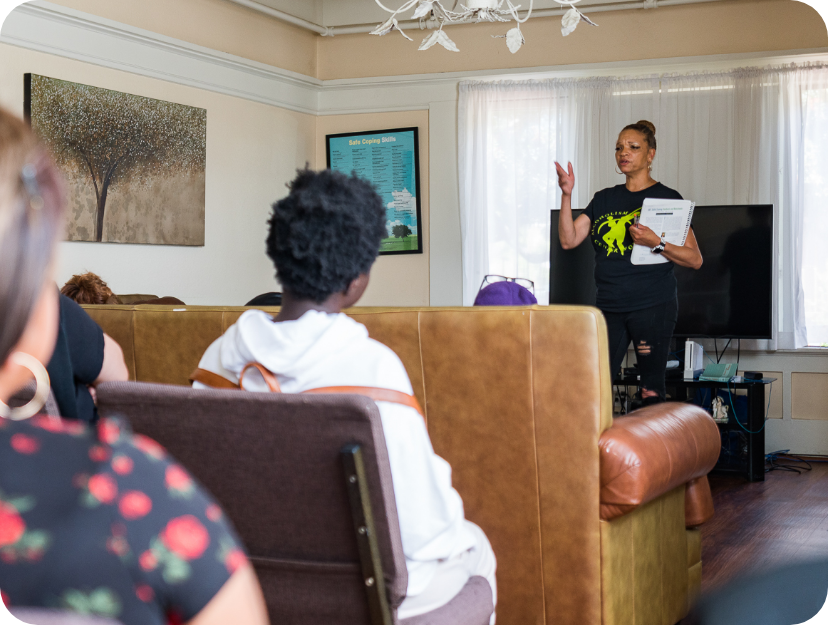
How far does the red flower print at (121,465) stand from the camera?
0.51 m

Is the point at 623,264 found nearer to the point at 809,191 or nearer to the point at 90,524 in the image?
the point at 809,191

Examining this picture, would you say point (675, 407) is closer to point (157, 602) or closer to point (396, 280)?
point (157, 602)

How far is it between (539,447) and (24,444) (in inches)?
57.3

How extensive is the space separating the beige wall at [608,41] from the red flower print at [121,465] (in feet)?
18.3

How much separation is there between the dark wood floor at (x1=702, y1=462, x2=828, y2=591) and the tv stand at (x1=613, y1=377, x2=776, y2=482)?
10cm

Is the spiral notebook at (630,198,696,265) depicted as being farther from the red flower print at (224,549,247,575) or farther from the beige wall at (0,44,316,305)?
the red flower print at (224,549,247,575)

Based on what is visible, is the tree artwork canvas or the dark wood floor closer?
the dark wood floor

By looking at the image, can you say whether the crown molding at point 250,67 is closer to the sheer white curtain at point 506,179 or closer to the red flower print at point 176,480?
the sheer white curtain at point 506,179

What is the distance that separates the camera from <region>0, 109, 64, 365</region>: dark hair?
467mm

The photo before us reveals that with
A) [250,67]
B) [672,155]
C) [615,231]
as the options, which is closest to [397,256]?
[250,67]

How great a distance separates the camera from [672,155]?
5453mm

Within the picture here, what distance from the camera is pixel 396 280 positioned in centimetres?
622

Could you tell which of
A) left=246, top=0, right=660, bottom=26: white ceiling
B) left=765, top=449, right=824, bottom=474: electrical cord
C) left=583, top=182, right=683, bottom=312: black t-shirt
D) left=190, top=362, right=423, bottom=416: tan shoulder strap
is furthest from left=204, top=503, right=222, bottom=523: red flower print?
left=246, top=0, right=660, bottom=26: white ceiling

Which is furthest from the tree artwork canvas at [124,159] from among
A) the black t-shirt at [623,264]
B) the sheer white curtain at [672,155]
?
the black t-shirt at [623,264]
